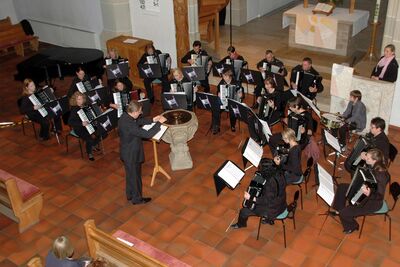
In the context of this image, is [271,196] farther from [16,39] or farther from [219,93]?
[16,39]

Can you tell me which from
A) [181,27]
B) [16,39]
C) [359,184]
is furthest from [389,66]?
[16,39]

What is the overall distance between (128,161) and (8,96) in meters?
6.18

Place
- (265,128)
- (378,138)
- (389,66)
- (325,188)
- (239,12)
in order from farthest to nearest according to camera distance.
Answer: (239,12) < (389,66) < (265,128) < (378,138) < (325,188)

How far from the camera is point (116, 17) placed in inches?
488

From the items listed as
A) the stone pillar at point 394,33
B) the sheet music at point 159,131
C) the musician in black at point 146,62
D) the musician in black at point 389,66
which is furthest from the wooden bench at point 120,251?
the stone pillar at point 394,33

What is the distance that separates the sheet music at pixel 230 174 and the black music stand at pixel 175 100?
2181 millimetres

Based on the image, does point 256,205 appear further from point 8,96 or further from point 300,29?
point 8,96

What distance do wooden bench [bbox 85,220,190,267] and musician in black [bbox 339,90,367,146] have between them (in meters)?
3.85

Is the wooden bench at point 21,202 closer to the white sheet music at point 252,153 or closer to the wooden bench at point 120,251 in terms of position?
the wooden bench at point 120,251

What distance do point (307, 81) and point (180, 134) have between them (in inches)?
111

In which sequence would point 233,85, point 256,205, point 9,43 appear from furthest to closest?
point 9,43 → point 233,85 → point 256,205

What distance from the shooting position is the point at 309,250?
6504mm

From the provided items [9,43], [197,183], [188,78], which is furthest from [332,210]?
[9,43]

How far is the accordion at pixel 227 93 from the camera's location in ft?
29.1
